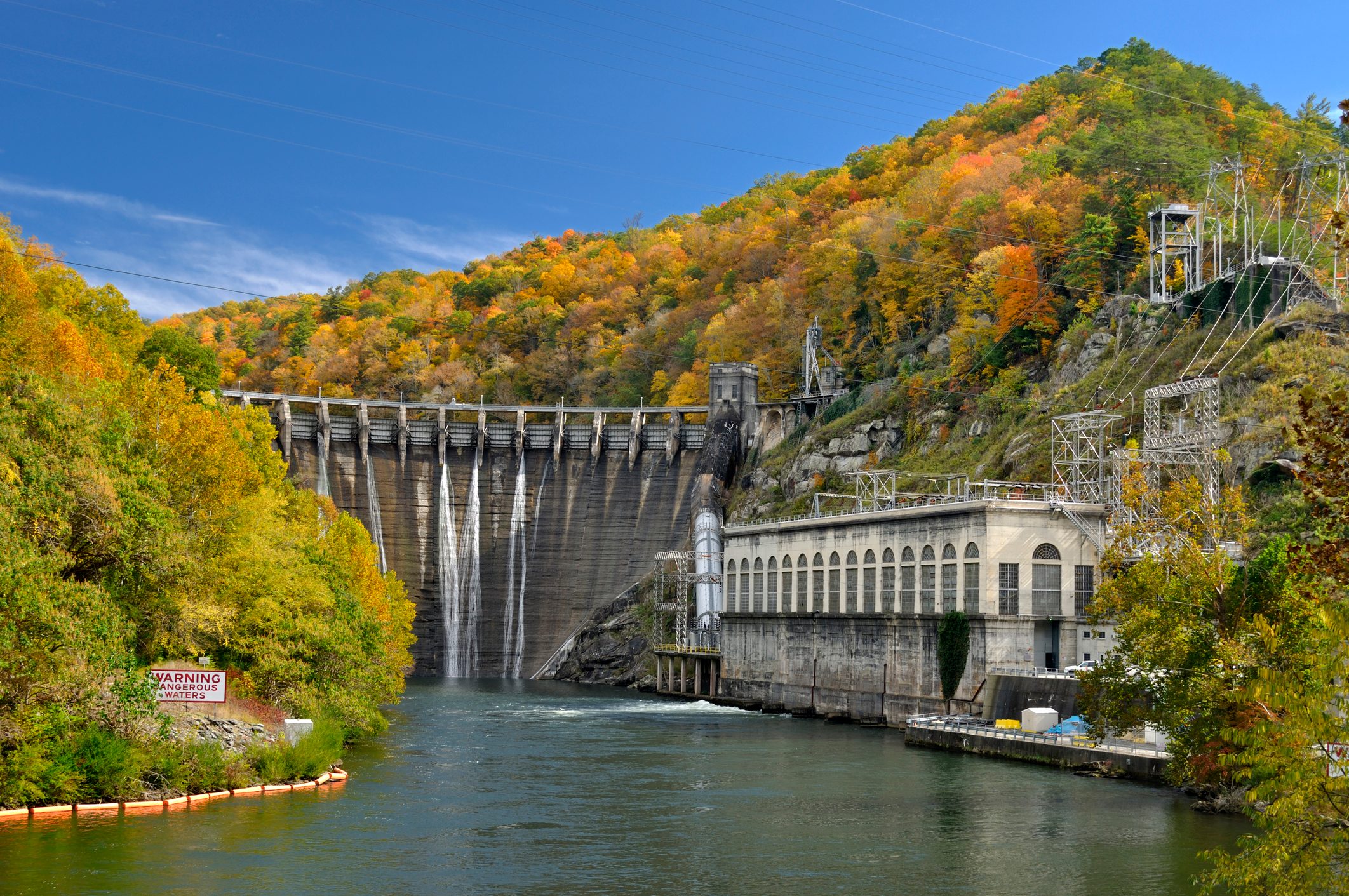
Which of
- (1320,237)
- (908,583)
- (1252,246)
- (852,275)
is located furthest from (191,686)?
(852,275)

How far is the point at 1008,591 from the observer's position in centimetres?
6325

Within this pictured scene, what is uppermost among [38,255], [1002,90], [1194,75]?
[1002,90]

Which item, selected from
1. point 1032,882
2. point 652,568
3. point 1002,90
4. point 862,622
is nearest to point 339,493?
point 652,568

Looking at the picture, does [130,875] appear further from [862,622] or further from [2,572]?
[862,622]

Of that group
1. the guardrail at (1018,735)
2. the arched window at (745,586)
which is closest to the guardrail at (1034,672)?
the guardrail at (1018,735)

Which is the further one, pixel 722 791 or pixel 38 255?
pixel 38 255

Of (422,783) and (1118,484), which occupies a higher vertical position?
(1118,484)

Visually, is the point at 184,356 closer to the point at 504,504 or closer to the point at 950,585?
the point at 504,504

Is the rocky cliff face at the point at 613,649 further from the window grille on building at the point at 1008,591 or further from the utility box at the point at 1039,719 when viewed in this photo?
the utility box at the point at 1039,719

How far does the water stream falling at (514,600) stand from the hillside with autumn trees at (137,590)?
152ft

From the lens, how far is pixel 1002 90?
164 m

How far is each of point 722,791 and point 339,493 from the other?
67.6 metres

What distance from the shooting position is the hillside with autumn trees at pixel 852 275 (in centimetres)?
9806

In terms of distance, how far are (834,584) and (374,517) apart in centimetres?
4397
